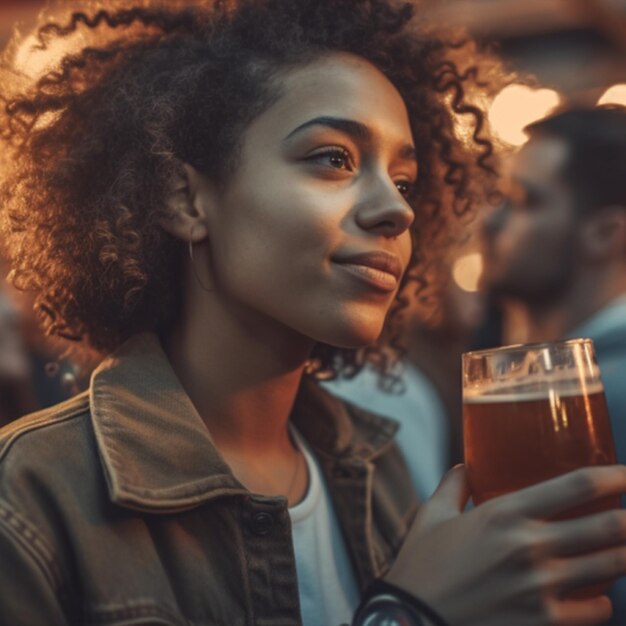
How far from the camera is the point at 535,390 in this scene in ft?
4.71

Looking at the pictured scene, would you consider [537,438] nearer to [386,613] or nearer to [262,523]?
[386,613]

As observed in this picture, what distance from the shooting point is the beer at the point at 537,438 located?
4.62 feet

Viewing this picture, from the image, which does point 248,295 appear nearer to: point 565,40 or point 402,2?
point 402,2

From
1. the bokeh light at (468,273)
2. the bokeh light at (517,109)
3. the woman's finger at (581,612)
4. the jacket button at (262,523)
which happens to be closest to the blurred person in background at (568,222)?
the bokeh light at (517,109)

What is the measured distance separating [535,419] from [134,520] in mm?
763

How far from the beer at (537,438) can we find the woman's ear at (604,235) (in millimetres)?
2228

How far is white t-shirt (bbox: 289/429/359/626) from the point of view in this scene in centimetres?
189

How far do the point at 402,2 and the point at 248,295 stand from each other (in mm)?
945

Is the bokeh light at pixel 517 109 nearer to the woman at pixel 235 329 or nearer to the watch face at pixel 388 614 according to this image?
the woman at pixel 235 329

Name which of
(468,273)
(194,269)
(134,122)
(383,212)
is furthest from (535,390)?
(468,273)

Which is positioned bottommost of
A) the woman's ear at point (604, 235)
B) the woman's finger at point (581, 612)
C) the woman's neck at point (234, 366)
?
the woman's finger at point (581, 612)

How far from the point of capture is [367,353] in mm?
2645

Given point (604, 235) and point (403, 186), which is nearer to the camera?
point (403, 186)

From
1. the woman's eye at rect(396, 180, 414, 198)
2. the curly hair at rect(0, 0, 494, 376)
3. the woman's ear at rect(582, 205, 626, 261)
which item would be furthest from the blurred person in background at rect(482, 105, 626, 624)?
the woman's eye at rect(396, 180, 414, 198)
